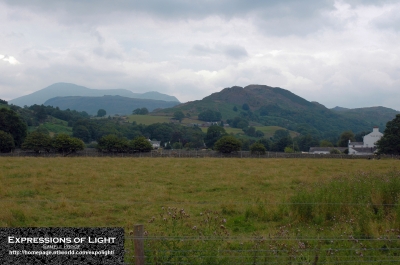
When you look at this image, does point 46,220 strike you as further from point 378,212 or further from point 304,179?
point 304,179

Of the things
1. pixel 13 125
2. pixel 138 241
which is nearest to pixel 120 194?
pixel 138 241

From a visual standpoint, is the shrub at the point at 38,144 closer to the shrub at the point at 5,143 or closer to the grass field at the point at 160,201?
the shrub at the point at 5,143

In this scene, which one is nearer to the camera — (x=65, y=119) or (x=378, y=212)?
(x=378, y=212)

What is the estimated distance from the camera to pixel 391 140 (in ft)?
186

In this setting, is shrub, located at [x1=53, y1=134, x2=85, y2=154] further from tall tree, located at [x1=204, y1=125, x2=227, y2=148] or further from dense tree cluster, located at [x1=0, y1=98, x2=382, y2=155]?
tall tree, located at [x1=204, y1=125, x2=227, y2=148]

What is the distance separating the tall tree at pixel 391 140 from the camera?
2206 inches

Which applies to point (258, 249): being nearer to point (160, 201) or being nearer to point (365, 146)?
point (160, 201)

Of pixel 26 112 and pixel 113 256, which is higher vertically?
pixel 26 112

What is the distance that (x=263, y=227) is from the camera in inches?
410

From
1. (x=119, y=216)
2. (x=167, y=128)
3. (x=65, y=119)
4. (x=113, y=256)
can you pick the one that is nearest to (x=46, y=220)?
(x=119, y=216)

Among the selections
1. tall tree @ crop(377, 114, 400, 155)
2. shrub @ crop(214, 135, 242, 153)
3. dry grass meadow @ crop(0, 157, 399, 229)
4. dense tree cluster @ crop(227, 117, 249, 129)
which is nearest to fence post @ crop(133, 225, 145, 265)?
dry grass meadow @ crop(0, 157, 399, 229)

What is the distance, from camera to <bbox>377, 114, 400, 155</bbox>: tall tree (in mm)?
56031

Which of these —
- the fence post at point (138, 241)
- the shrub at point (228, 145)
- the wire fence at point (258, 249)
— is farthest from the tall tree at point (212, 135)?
the fence post at point (138, 241)

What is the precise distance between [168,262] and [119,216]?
16.3ft
